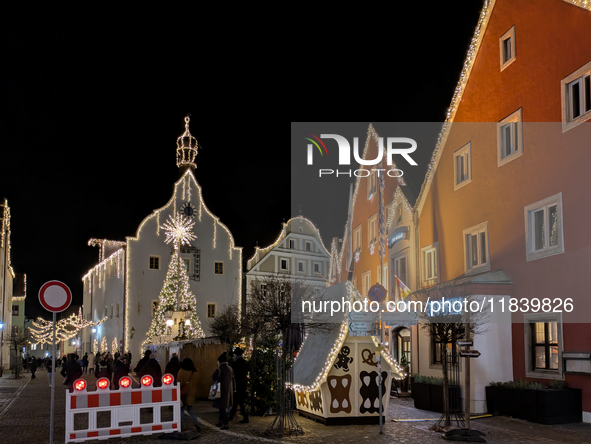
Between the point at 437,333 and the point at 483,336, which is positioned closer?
the point at 437,333

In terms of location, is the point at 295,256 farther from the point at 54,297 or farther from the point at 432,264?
the point at 54,297

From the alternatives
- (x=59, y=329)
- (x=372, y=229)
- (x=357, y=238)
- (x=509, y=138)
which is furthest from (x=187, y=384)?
(x=59, y=329)

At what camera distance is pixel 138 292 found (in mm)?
44000

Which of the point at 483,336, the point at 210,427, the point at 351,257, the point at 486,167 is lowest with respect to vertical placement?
the point at 210,427

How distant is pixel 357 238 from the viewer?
100.0ft

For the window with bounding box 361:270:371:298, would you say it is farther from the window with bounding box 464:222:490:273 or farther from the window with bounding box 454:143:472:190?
the window with bounding box 464:222:490:273

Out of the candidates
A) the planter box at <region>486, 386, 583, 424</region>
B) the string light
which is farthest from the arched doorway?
the string light

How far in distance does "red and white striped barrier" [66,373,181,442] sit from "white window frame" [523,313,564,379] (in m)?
9.25

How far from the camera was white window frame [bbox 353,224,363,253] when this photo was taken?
29978 millimetres

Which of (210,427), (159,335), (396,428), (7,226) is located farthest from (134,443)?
(7,226)

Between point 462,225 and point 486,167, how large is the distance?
2294 millimetres

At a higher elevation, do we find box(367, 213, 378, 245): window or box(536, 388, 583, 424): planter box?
box(367, 213, 378, 245): window

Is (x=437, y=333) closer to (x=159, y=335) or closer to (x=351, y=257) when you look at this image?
(x=351, y=257)

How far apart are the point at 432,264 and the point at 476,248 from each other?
309cm
